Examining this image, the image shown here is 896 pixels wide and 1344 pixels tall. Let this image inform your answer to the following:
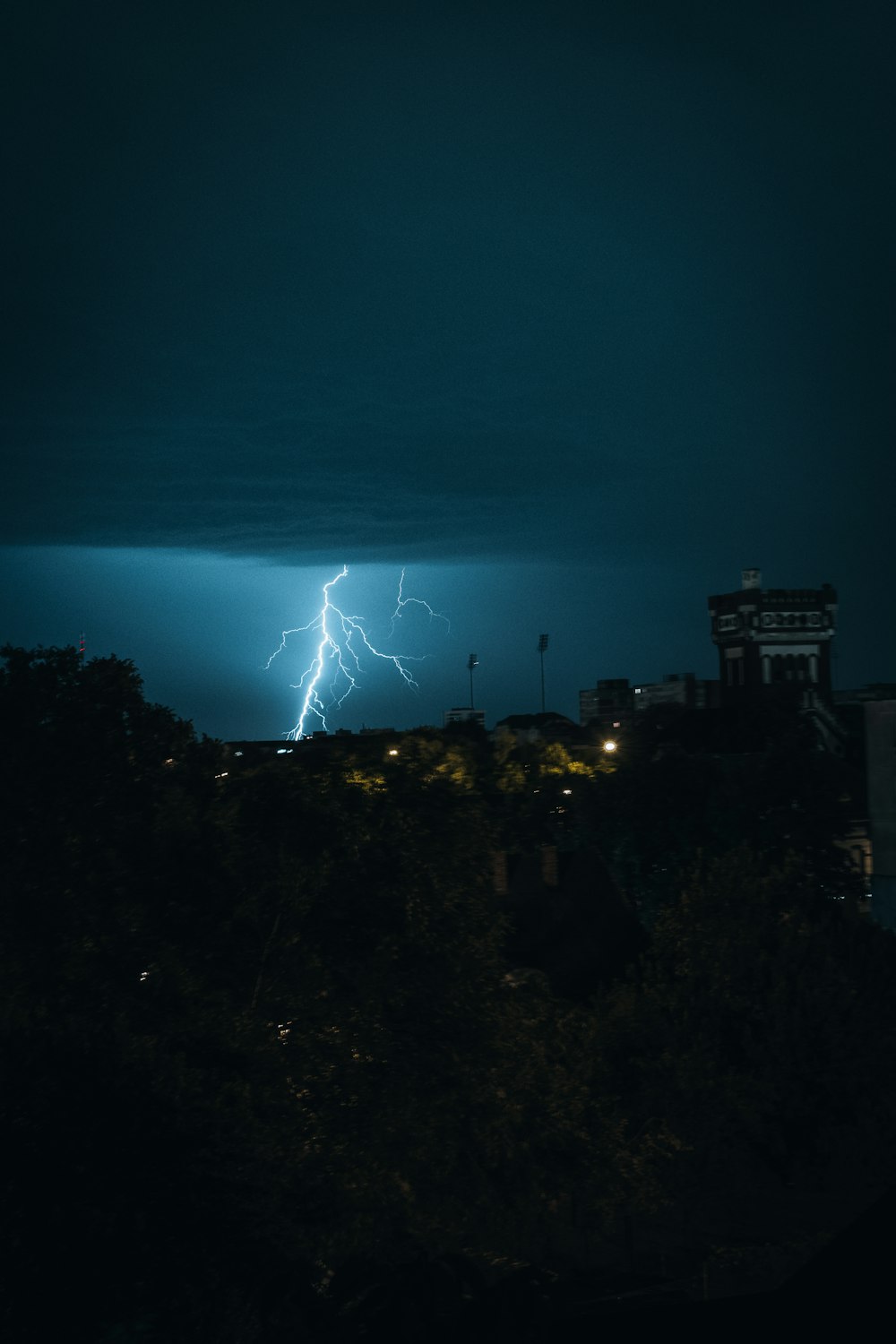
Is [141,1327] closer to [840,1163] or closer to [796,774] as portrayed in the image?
[840,1163]

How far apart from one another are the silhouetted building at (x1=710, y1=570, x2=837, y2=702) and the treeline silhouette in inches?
5546

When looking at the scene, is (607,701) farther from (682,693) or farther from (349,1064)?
(349,1064)

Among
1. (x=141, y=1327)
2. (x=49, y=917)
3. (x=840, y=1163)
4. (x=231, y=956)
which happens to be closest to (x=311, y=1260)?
(x=141, y=1327)

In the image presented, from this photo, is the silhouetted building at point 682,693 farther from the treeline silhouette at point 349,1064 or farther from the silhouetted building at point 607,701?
the treeline silhouette at point 349,1064

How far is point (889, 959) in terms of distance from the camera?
106ft

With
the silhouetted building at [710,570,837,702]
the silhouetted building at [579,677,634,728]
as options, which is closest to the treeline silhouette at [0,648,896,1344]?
the silhouetted building at [710,570,837,702]

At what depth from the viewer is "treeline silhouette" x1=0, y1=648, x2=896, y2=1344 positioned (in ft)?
33.1

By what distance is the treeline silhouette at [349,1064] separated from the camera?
10078 mm

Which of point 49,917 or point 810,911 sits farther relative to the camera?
point 810,911

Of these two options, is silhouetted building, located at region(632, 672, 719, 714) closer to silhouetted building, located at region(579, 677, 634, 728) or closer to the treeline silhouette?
silhouetted building, located at region(579, 677, 634, 728)

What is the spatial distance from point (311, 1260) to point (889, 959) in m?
23.2

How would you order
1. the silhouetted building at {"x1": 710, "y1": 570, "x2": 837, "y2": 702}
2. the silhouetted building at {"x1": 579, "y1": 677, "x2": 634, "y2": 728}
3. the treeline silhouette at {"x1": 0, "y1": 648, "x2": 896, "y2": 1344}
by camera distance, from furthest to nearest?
the silhouetted building at {"x1": 579, "y1": 677, "x2": 634, "y2": 728} → the silhouetted building at {"x1": 710, "y1": 570, "x2": 837, "y2": 702} → the treeline silhouette at {"x1": 0, "y1": 648, "x2": 896, "y2": 1344}

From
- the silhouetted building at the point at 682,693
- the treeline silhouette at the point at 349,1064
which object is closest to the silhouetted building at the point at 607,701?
the silhouetted building at the point at 682,693

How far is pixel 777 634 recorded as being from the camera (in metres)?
170
